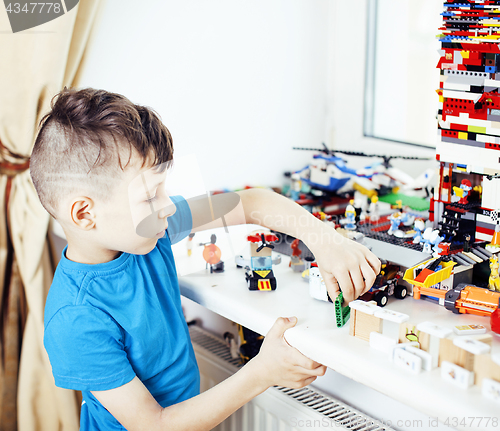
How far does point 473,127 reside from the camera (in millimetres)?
738

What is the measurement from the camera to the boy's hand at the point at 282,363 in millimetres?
629

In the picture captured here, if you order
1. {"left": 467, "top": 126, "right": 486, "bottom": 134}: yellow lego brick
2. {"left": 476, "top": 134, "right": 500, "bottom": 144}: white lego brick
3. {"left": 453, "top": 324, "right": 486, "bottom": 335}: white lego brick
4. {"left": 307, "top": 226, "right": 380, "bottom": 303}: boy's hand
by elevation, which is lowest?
{"left": 453, "top": 324, "right": 486, "bottom": 335}: white lego brick

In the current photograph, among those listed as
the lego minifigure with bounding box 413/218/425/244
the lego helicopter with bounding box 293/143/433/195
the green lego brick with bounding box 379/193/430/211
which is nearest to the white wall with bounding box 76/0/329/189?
the lego helicopter with bounding box 293/143/433/195

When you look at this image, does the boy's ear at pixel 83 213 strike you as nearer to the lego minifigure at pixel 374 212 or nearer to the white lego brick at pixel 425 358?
the white lego brick at pixel 425 358

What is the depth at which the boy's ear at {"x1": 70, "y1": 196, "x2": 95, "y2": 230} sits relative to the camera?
61cm

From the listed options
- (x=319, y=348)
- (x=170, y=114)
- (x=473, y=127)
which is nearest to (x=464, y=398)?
(x=319, y=348)

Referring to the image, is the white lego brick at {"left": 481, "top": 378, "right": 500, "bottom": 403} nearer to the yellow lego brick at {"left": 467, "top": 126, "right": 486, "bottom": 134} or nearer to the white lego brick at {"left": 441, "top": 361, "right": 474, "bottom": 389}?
the white lego brick at {"left": 441, "top": 361, "right": 474, "bottom": 389}

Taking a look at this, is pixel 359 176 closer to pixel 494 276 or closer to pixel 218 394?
pixel 494 276

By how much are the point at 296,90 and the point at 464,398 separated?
0.95 m

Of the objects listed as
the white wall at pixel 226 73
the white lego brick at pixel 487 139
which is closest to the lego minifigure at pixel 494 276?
the white lego brick at pixel 487 139

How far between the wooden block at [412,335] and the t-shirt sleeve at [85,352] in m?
0.33

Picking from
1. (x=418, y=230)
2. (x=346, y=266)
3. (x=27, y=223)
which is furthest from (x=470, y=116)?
(x=27, y=223)

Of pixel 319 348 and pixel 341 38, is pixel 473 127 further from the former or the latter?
pixel 341 38

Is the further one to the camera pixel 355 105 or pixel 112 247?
pixel 355 105
